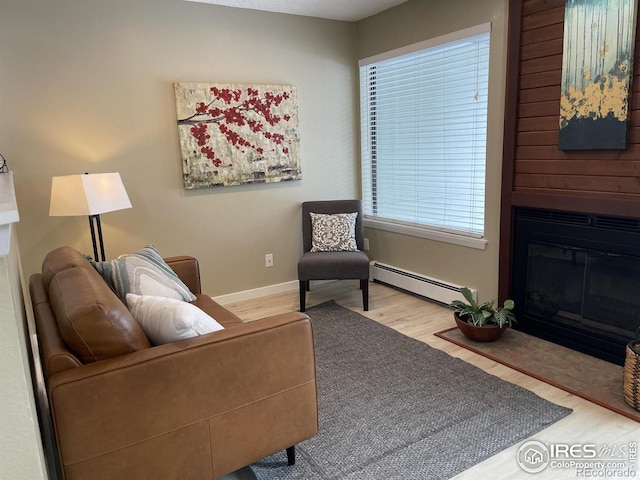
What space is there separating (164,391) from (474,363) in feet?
6.41

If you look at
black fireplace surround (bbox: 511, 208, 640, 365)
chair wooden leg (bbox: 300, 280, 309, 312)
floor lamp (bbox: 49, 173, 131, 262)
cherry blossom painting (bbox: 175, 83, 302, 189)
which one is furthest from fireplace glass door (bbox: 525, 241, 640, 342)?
floor lamp (bbox: 49, 173, 131, 262)

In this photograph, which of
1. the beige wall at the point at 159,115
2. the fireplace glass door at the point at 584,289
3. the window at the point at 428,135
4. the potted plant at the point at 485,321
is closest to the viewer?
the fireplace glass door at the point at 584,289

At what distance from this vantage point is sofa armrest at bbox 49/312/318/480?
1444 millimetres

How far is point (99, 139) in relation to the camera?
3.38m

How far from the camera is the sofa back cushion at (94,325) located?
1.50 meters

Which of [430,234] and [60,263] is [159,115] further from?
[430,234]

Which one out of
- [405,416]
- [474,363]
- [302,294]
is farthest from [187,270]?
[474,363]

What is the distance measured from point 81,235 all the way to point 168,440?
7.54ft

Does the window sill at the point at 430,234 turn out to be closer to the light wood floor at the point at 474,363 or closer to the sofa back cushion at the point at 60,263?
the light wood floor at the point at 474,363

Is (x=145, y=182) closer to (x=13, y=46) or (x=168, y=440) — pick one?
(x=13, y=46)

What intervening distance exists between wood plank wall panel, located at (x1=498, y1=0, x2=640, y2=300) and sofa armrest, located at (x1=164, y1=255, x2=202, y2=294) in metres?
A: 2.10

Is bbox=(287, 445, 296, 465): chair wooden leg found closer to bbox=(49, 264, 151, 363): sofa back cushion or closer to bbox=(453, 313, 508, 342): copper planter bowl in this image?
bbox=(49, 264, 151, 363): sofa back cushion

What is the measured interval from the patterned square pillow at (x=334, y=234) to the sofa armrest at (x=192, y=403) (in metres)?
2.24

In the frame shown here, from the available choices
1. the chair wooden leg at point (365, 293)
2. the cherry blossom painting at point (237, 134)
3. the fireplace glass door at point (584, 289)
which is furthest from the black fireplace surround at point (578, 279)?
the cherry blossom painting at point (237, 134)
